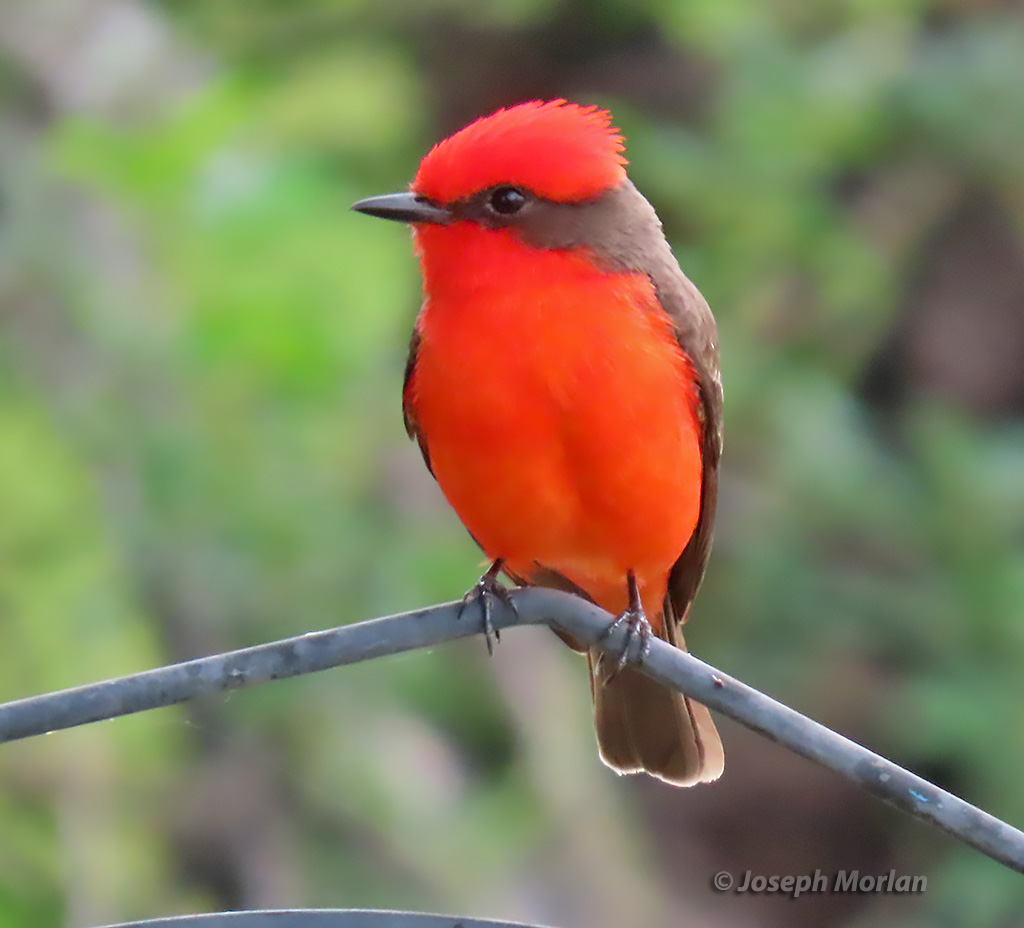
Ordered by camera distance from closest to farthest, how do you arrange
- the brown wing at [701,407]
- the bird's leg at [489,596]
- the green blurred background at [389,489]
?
the bird's leg at [489,596] → the brown wing at [701,407] → the green blurred background at [389,489]

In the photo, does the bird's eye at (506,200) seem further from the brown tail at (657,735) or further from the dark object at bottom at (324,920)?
the dark object at bottom at (324,920)

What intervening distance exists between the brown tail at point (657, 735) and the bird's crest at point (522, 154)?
909mm

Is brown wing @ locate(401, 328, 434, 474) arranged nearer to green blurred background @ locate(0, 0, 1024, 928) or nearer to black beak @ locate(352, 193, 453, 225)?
black beak @ locate(352, 193, 453, 225)

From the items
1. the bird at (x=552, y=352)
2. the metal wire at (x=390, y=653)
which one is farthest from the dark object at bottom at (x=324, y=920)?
the bird at (x=552, y=352)

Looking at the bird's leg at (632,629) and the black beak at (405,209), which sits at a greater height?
the black beak at (405,209)

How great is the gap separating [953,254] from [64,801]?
189 inches

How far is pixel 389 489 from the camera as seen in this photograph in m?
4.59

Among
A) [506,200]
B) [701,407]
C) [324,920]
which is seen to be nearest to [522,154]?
[506,200]

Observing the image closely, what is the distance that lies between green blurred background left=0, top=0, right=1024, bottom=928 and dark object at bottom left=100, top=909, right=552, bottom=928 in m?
1.04

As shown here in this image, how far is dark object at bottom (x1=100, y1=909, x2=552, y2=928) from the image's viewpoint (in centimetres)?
161

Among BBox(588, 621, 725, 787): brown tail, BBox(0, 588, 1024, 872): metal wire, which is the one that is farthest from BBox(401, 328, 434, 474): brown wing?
BBox(0, 588, 1024, 872): metal wire

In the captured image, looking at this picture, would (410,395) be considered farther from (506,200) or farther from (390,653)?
(390,653)

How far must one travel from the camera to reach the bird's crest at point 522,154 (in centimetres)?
255

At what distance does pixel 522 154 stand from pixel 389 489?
214 cm
